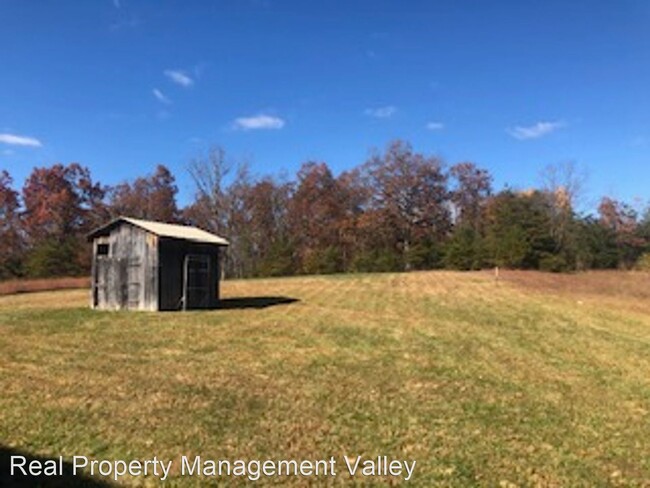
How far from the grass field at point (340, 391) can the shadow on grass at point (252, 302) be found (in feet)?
9.01

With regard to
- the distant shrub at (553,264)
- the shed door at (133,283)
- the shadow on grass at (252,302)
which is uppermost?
the distant shrub at (553,264)

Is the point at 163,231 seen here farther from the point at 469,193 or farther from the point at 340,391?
the point at 469,193

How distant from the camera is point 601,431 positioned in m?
8.20

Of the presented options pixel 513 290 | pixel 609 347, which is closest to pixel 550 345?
pixel 609 347

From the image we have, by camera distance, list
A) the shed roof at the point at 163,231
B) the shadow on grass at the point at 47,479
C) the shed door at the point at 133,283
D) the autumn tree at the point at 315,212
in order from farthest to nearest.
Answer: the autumn tree at the point at 315,212
the shed roof at the point at 163,231
the shed door at the point at 133,283
the shadow on grass at the point at 47,479

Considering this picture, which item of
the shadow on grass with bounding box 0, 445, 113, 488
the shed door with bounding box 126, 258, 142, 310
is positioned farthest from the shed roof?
the shadow on grass with bounding box 0, 445, 113, 488

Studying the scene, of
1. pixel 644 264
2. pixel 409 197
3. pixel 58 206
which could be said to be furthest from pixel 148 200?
pixel 644 264

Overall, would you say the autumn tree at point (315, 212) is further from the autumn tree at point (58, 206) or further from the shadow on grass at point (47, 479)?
the shadow on grass at point (47, 479)

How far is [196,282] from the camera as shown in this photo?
2206 centimetres

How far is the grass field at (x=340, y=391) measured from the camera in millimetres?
6734

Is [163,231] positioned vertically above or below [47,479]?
above

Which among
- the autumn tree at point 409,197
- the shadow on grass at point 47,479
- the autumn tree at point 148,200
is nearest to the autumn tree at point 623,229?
the autumn tree at point 409,197

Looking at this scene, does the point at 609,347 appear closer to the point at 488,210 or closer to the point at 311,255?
the point at 311,255

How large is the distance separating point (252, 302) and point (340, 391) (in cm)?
1543
